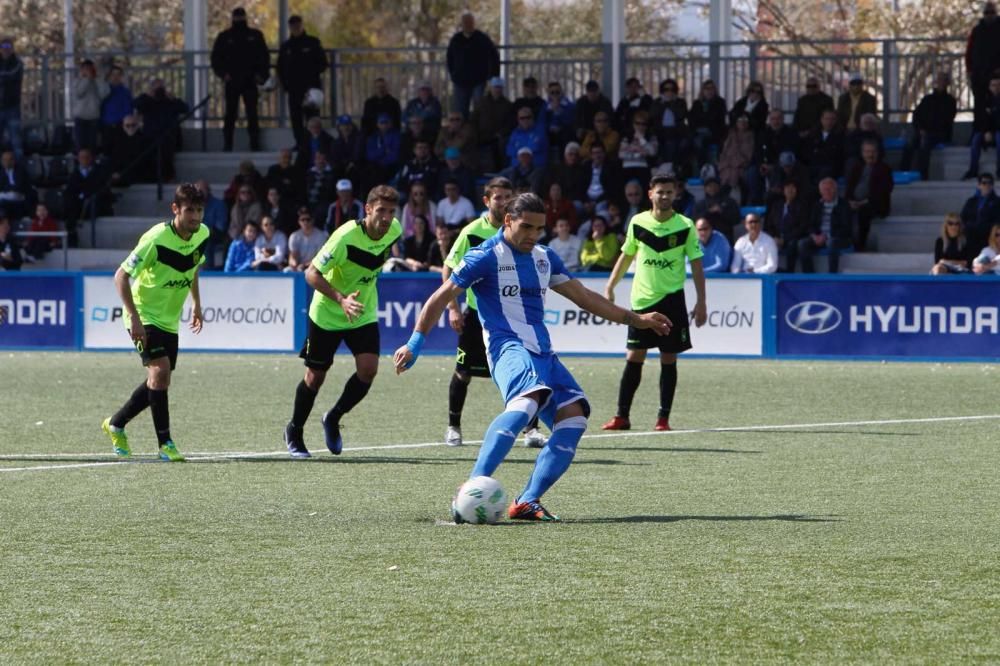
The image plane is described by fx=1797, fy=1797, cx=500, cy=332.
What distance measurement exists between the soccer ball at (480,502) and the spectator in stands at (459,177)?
638 inches

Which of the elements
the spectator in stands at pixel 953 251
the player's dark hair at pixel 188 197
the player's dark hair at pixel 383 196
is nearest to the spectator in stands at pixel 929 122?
the spectator in stands at pixel 953 251

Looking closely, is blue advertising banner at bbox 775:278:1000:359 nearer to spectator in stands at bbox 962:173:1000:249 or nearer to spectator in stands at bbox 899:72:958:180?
spectator in stands at bbox 962:173:1000:249

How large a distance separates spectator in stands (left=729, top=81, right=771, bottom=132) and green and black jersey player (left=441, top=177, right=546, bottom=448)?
12641mm

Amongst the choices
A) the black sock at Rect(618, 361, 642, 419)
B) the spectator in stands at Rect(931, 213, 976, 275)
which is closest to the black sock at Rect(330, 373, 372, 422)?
the black sock at Rect(618, 361, 642, 419)

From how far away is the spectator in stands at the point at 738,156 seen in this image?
77.9 feet

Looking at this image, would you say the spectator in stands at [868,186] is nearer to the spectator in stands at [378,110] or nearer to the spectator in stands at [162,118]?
the spectator in stands at [378,110]

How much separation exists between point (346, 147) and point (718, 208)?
20.6ft

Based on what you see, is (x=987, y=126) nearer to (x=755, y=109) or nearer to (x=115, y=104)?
(x=755, y=109)

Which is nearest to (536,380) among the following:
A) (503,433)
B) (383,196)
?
(503,433)

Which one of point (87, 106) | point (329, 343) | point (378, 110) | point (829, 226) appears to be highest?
point (87, 106)

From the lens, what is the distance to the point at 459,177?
24.3 meters

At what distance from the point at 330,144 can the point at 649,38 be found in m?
35.2

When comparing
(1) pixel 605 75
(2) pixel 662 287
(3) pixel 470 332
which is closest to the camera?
(3) pixel 470 332

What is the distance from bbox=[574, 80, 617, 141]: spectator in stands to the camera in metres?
24.8
